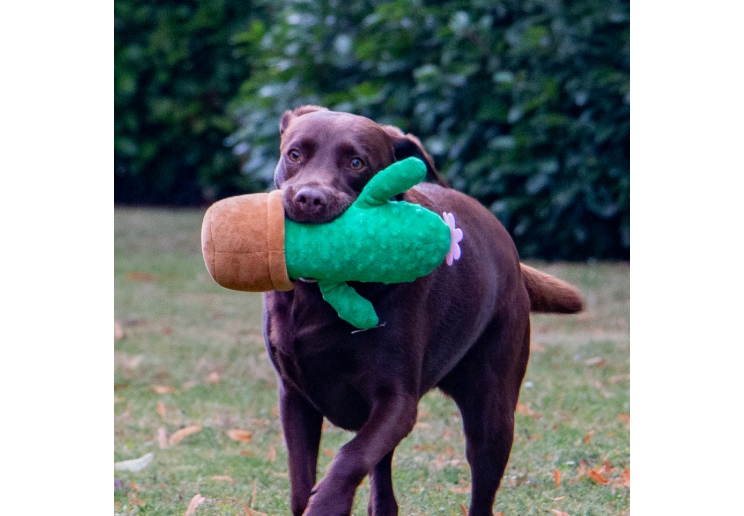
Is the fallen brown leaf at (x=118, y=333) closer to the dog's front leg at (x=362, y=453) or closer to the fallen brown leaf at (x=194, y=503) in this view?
the fallen brown leaf at (x=194, y=503)

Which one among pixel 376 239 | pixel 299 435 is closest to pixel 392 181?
pixel 376 239

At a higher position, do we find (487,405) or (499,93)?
(499,93)

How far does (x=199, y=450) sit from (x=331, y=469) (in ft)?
6.56

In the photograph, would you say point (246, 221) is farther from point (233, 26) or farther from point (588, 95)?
point (233, 26)

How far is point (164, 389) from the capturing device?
19.0 ft

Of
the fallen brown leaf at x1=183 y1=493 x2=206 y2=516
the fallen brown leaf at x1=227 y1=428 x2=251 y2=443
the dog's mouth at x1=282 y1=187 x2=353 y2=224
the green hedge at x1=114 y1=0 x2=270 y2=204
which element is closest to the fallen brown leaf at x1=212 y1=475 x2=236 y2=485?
the fallen brown leaf at x1=183 y1=493 x2=206 y2=516

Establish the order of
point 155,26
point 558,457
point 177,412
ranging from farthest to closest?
1. point 155,26
2. point 177,412
3. point 558,457

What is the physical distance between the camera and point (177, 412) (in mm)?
5359

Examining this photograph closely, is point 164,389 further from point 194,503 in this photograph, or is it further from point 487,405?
point 487,405

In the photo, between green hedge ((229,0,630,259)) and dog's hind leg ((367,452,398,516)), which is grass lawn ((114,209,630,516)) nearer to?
dog's hind leg ((367,452,398,516))

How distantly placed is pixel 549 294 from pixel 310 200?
1.57 m

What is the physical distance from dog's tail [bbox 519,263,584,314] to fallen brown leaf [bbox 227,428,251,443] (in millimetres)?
1652

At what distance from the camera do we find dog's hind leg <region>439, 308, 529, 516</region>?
3.60m
